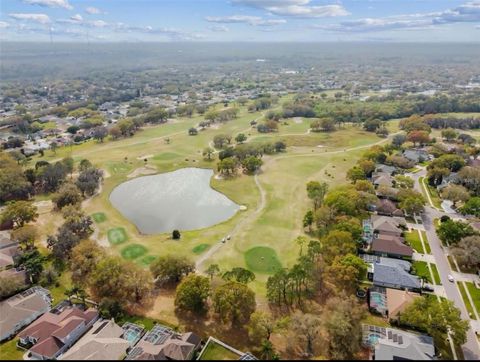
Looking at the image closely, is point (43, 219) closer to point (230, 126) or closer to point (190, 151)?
point (190, 151)

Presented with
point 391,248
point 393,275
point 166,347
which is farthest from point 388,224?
point 166,347

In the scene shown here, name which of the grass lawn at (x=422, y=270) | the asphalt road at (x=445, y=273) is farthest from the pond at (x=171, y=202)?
the asphalt road at (x=445, y=273)

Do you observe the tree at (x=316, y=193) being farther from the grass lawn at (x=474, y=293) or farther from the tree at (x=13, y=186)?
the tree at (x=13, y=186)

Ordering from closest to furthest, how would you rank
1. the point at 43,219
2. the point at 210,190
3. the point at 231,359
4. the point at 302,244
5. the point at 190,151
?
the point at 231,359 → the point at 302,244 → the point at 43,219 → the point at 210,190 → the point at 190,151

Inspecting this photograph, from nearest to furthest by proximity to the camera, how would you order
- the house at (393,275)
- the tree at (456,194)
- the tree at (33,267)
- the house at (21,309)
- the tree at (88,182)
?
the house at (21,309), the house at (393,275), the tree at (33,267), the tree at (456,194), the tree at (88,182)

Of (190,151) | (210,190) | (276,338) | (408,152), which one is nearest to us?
(276,338)

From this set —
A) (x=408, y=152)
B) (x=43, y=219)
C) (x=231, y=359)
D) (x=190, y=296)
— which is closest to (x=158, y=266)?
Result: (x=190, y=296)

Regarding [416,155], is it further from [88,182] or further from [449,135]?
[88,182]
